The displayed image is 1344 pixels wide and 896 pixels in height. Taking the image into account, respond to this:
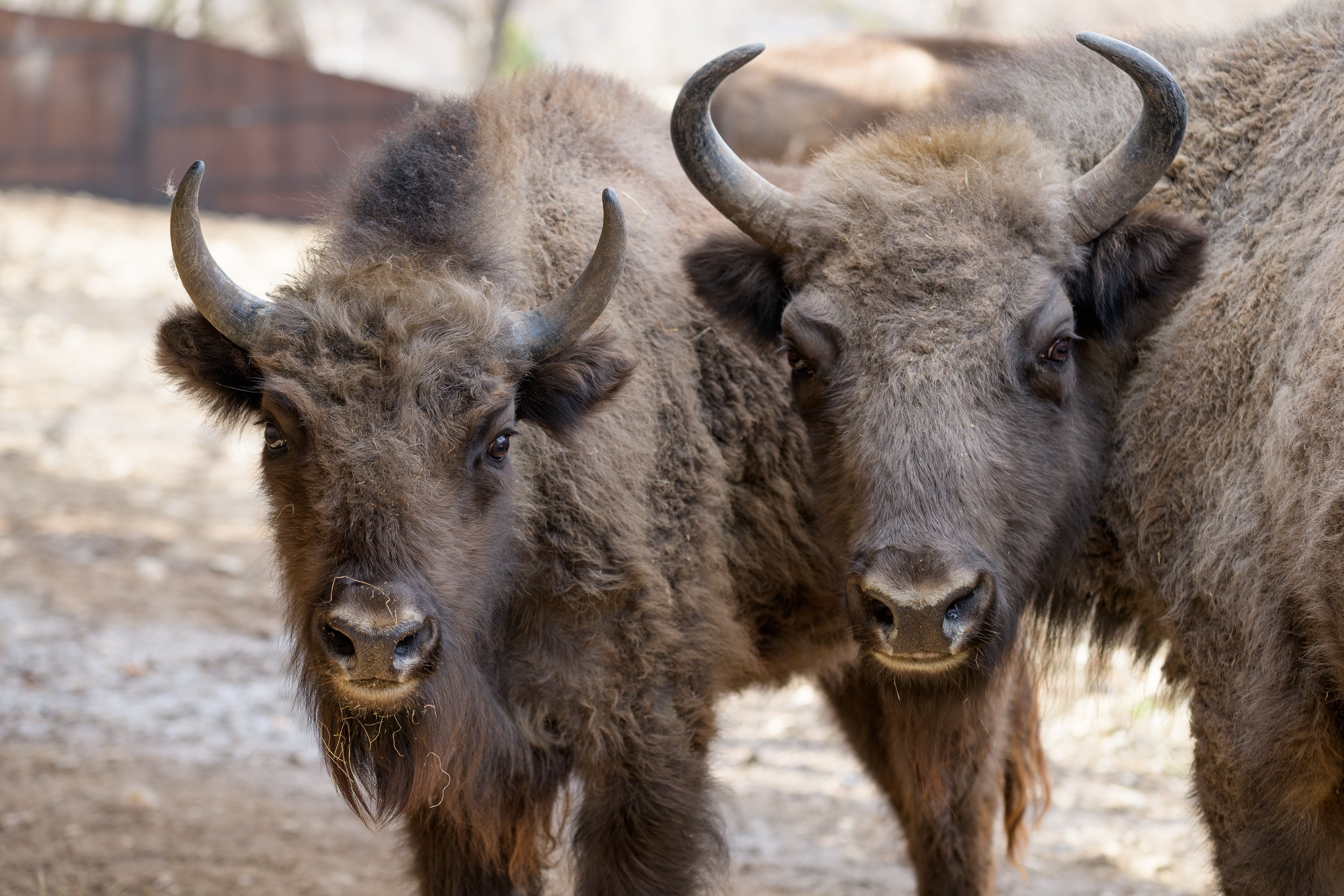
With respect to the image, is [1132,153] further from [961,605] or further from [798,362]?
[961,605]

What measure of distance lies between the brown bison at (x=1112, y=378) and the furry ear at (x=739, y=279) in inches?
0.4

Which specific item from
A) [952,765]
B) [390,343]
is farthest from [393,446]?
[952,765]

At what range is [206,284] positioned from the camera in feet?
12.2

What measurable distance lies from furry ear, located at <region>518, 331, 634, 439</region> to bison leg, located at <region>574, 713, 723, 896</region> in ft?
3.50

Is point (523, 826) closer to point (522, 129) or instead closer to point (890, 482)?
point (890, 482)

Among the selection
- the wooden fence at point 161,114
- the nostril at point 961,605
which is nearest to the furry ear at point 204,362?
the nostril at point 961,605

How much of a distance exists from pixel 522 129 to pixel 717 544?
1.71 metres

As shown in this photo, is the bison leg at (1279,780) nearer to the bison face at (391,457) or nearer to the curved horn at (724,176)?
the curved horn at (724,176)

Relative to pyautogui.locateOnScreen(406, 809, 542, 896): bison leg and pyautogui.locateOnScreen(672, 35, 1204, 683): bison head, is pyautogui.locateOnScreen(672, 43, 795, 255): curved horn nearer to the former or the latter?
pyautogui.locateOnScreen(672, 35, 1204, 683): bison head

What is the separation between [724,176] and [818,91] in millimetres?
8536

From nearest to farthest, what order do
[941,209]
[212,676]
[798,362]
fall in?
[941,209] < [798,362] < [212,676]

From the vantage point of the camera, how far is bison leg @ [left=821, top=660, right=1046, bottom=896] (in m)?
4.28

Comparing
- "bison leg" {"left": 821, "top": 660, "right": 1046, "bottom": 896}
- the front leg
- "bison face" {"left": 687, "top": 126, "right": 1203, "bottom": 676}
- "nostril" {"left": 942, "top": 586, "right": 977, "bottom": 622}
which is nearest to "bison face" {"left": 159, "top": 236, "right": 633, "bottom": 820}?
the front leg

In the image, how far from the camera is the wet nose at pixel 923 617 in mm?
3506
